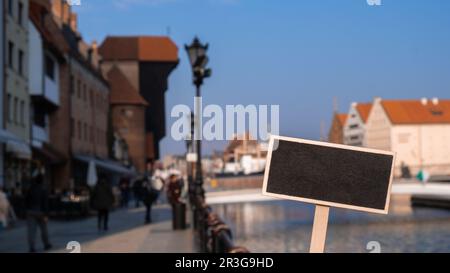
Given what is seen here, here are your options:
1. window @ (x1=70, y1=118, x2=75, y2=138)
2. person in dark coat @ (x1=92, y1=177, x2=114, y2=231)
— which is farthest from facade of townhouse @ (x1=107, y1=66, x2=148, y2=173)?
person in dark coat @ (x1=92, y1=177, x2=114, y2=231)

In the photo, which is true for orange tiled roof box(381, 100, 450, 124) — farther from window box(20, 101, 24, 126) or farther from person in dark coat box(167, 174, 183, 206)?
window box(20, 101, 24, 126)

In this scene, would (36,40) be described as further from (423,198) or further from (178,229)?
(423,198)

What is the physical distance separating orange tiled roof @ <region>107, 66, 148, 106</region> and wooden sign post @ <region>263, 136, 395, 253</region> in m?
52.5

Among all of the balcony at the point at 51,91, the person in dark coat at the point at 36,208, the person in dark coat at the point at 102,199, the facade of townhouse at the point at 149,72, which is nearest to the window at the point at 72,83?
the balcony at the point at 51,91

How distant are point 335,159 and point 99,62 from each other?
44464 mm

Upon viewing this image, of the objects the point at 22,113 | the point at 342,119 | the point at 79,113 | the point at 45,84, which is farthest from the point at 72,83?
the point at 342,119

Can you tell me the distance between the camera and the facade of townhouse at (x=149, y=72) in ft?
→ 200

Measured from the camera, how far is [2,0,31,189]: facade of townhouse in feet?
83.4

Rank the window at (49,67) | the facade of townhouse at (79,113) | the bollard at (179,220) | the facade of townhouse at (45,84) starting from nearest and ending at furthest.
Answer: the bollard at (179,220) → the facade of townhouse at (45,84) → the window at (49,67) → the facade of townhouse at (79,113)

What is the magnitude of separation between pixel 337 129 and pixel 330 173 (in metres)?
1.23

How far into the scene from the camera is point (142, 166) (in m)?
74.6

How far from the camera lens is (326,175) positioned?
2238mm

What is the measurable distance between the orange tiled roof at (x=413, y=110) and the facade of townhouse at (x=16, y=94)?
20.4m

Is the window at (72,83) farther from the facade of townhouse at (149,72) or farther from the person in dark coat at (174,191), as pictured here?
the facade of townhouse at (149,72)
